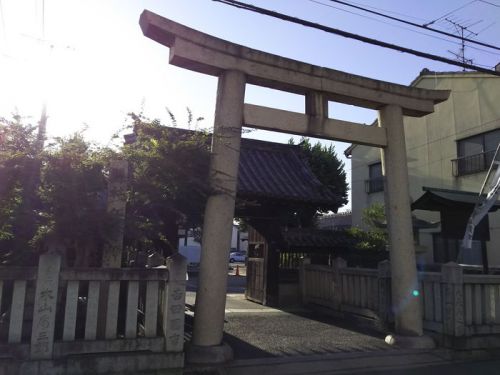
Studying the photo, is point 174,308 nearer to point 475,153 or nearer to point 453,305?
point 453,305

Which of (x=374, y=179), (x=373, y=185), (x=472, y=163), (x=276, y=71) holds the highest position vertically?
(x=374, y=179)

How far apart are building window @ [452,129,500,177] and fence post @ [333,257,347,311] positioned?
920 cm

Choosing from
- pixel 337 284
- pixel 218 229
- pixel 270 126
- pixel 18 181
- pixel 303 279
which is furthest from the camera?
pixel 303 279

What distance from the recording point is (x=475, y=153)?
1794 cm

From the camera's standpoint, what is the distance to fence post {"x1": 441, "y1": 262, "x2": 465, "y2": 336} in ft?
25.5

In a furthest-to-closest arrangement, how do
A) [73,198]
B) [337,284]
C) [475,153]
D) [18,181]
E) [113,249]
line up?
[475,153], [337,284], [113,249], [18,181], [73,198]

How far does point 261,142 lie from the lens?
1458cm

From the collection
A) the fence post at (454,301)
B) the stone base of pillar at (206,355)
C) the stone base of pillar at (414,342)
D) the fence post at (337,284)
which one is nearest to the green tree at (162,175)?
the stone base of pillar at (206,355)

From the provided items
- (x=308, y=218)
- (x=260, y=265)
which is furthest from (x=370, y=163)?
(x=260, y=265)

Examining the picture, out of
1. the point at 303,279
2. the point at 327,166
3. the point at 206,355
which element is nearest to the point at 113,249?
the point at 206,355

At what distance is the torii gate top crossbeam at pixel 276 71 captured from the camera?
6.79 meters

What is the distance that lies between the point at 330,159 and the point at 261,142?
52.6ft

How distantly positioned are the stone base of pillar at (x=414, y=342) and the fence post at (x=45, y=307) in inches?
→ 218

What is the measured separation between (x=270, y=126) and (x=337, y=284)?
214 inches
